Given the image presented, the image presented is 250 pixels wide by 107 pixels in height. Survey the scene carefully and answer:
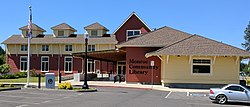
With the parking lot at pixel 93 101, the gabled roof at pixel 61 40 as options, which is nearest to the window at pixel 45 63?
the gabled roof at pixel 61 40

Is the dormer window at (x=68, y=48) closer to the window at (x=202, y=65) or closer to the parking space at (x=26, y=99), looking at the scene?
the window at (x=202, y=65)

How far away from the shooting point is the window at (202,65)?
1300 inches

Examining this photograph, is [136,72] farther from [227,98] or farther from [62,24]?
[62,24]

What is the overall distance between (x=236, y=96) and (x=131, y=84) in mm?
16592

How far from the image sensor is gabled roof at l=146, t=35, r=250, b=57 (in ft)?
104

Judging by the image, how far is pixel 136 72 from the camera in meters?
36.1

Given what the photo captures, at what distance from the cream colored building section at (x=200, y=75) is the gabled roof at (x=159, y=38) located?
3031 millimetres

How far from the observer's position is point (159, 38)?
37.5m

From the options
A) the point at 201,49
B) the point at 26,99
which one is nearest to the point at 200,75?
the point at 201,49

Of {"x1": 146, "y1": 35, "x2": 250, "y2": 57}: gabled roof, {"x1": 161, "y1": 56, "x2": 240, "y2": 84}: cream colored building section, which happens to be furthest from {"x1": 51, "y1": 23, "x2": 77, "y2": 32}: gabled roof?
{"x1": 161, "y1": 56, "x2": 240, "y2": 84}: cream colored building section

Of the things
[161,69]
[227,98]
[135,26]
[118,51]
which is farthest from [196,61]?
[135,26]

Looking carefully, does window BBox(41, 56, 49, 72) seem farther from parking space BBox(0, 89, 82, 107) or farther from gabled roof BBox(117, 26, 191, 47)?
parking space BBox(0, 89, 82, 107)

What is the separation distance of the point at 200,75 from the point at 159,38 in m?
6.68

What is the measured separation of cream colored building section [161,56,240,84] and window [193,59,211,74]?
329mm
